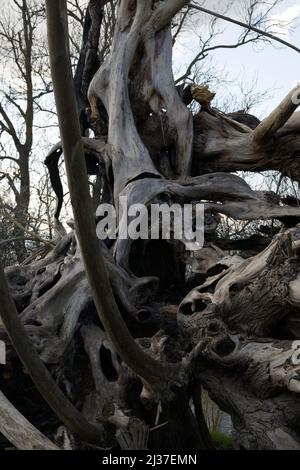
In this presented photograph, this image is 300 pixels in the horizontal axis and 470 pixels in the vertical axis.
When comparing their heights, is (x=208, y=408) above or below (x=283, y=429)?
below

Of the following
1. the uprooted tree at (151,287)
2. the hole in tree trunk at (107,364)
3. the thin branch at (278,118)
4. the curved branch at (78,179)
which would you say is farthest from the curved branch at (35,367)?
the thin branch at (278,118)

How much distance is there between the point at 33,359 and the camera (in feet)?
6.93

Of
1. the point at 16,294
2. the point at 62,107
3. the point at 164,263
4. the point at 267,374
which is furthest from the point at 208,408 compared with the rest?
the point at 62,107

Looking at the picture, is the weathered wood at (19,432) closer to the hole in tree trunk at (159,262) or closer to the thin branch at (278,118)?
the hole in tree trunk at (159,262)

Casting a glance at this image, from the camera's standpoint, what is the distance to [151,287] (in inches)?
146

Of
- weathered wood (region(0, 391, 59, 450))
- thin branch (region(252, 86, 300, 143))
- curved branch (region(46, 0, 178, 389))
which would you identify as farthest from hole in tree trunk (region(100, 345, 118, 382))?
thin branch (region(252, 86, 300, 143))

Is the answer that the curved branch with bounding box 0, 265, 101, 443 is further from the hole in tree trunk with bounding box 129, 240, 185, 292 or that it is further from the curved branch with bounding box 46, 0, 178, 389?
the hole in tree trunk with bounding box 129, 240, 185, 292

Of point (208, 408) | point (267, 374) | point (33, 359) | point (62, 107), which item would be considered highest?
point (62, 107)

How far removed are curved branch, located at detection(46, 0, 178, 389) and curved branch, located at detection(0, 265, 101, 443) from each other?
265 mm

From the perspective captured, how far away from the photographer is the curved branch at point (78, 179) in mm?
1550

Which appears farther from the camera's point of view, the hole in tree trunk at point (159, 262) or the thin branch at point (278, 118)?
the hole in tree trunk at point (159, 262)

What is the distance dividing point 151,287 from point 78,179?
2030 mm
